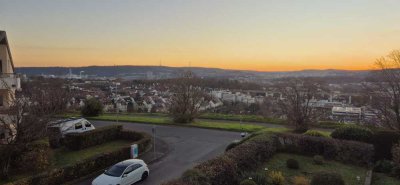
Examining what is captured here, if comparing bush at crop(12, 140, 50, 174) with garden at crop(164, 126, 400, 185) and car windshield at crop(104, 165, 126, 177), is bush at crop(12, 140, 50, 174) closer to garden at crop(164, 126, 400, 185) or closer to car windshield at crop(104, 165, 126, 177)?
car windshield at crop(104, 165, 126, 177)

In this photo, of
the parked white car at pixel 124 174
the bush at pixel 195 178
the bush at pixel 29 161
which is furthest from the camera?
the bush at pixel 29 161

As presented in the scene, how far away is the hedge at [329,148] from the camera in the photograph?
19.8 meters

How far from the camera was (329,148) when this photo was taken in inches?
821

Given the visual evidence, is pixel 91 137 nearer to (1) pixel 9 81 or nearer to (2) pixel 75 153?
(2) pixel 75 153

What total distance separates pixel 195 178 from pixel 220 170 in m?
2.06

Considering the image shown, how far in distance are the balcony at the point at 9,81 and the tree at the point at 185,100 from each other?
15.0 m

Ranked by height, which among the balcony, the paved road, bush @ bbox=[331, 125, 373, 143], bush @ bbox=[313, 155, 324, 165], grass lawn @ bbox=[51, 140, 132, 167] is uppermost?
the balcony

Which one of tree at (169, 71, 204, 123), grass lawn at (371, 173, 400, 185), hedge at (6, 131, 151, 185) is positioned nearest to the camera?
hedge at (6, 131, 151, 185)

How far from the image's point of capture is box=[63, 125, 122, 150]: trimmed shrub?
23234 mm

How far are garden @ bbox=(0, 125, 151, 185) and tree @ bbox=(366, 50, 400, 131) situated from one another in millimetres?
18374

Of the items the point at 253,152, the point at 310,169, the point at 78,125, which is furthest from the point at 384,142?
the point at 78,125

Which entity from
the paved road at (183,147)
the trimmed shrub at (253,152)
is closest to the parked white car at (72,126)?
the paved road at (183,147)

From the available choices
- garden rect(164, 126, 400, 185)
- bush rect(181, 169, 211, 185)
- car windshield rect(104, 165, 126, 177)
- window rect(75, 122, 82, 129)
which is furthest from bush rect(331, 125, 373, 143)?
window rect(75, 122, 82, 129)

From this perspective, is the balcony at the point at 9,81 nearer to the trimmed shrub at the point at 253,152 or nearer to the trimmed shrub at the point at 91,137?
the trimmed shrub at the point at 91,137
